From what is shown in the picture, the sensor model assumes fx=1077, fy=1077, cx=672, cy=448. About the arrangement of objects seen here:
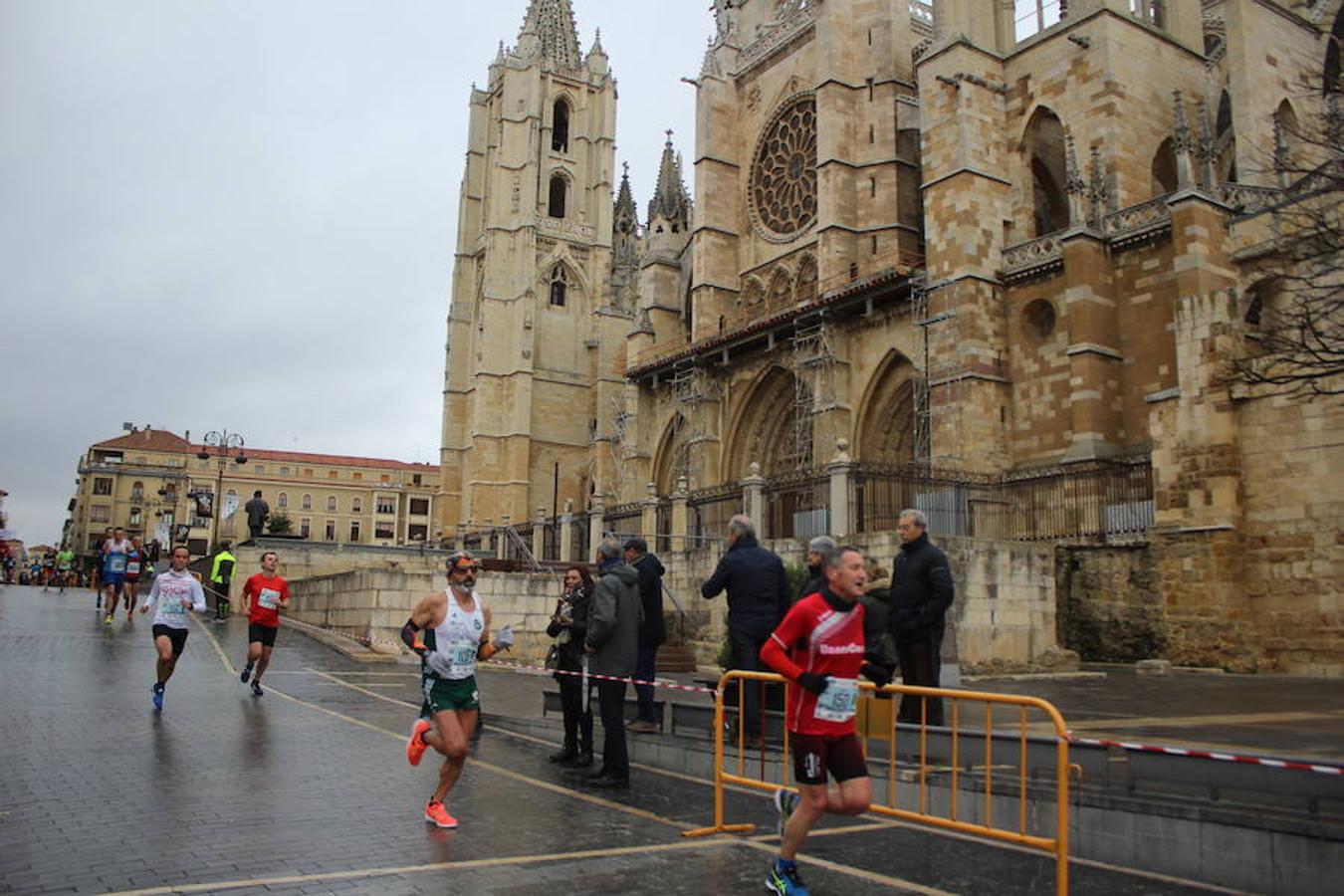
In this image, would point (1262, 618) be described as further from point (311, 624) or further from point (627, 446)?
point (627, 446)

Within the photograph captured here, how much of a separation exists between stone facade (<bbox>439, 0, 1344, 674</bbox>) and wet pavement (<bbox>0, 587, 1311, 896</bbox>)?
9934mm

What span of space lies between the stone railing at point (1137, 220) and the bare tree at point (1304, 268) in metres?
1.88

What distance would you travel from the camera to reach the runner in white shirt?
32.6ft

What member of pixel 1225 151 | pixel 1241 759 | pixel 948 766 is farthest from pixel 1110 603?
pixel 1241 759

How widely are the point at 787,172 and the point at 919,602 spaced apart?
26.9 metres

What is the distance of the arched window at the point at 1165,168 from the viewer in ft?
78.9

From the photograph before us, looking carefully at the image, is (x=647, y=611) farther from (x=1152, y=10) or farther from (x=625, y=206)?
(x=625, y=206)

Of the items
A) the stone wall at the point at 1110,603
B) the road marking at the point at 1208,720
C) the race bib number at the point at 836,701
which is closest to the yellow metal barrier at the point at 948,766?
the race bib number at the point at 836,701

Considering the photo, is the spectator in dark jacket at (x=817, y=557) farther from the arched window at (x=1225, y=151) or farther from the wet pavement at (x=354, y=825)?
the arched window at (x=1225, y=151)

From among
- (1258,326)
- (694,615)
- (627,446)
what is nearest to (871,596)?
(694,615)

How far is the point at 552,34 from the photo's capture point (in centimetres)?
5012

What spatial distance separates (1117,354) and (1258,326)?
2658mm

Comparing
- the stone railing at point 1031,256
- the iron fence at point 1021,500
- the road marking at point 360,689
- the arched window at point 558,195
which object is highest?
the arched window at point 558,195

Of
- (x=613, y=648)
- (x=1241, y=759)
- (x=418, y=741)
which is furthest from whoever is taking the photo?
(x=613, y=648)
